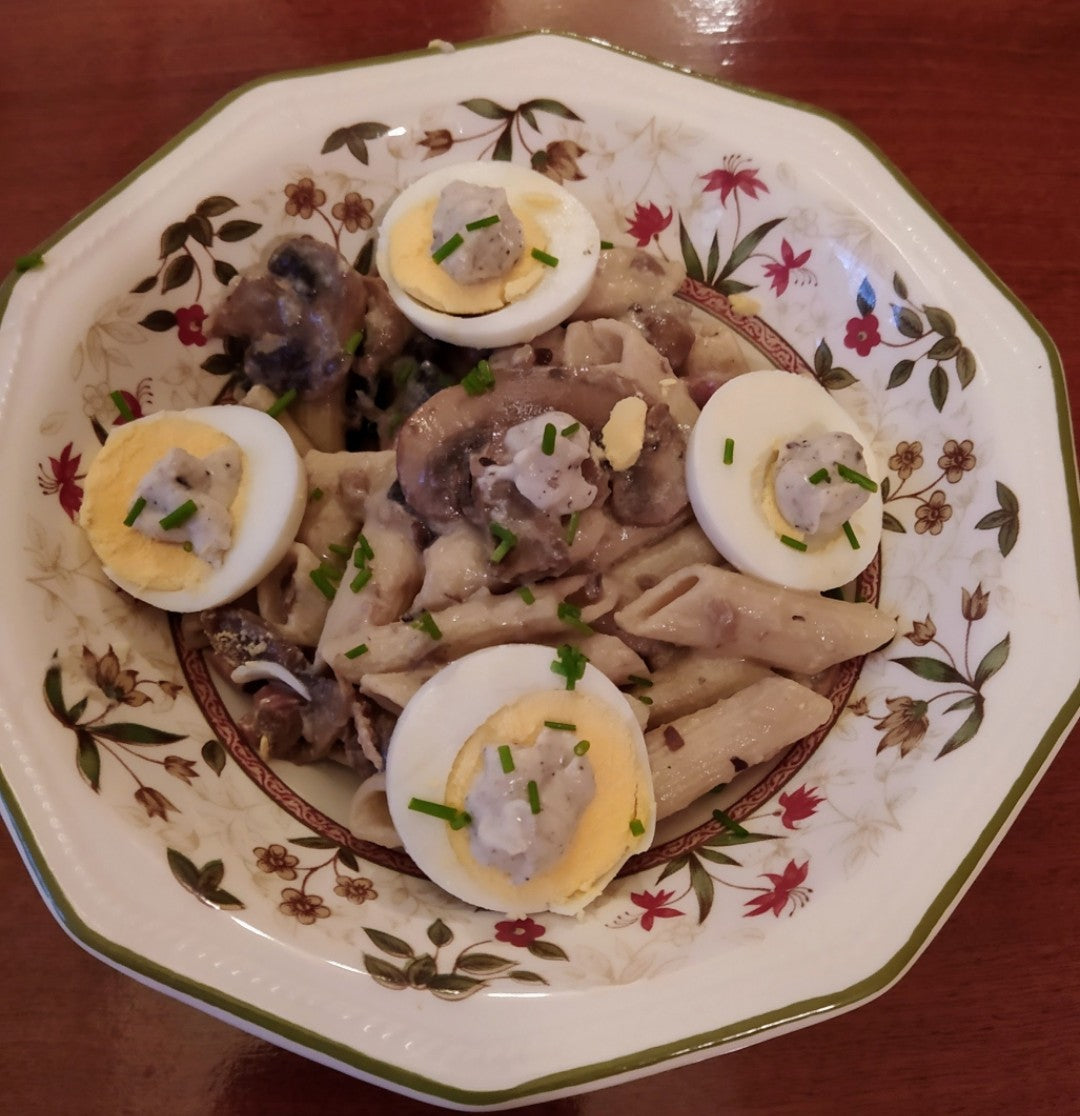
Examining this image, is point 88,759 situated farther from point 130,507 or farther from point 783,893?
point 783,893

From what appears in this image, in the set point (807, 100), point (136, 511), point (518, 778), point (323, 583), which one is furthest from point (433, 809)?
point (807, 100)

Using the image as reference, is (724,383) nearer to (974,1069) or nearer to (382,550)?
(382,550)

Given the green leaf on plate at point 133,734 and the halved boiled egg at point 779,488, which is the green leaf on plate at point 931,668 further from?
the green leaf on plate at point 133,734

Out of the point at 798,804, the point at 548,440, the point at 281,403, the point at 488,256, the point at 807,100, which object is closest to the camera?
the point at 548,440

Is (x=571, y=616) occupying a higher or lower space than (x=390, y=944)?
higher

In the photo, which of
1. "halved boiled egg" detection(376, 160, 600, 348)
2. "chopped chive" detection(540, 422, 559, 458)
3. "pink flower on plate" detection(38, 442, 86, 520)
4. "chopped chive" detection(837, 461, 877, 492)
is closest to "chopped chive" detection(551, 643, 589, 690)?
"chopped chive" detection(540, 422, 559, 458)

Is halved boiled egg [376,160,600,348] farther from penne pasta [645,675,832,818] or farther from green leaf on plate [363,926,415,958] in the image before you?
green leaf on plate [363,926,415,958]

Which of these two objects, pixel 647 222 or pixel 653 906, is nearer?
pixel 653 906

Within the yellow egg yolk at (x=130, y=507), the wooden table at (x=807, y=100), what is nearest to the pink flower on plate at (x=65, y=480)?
the yellow egg yolk at (x=130, y=507)
